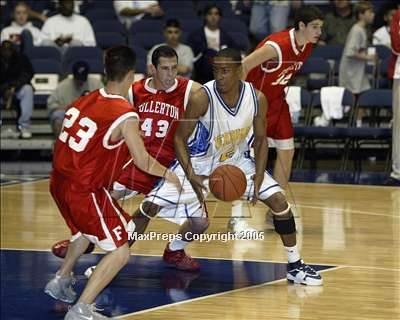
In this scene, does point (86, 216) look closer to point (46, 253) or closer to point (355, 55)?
point (46, 253)

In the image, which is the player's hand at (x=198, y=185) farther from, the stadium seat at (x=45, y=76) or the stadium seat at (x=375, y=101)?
the stadium seat at (x=45, y=76)

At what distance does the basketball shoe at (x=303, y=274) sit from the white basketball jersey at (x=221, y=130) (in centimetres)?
88

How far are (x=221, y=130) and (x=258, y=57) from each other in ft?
5.22

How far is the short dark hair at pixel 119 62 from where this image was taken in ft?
23.8

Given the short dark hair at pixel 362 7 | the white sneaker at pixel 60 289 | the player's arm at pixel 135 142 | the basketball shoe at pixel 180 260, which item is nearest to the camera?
the player's arm at pixel 135 142

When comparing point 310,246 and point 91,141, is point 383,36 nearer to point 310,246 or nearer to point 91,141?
point 310,246

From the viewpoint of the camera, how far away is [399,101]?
12.4m

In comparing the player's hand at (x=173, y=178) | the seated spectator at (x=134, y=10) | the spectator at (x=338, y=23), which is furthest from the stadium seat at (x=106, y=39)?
the player's hand at (x=173, y=178)

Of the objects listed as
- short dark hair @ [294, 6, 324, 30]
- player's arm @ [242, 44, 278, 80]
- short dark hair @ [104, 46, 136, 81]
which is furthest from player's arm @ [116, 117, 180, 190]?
short dark hair @ [294, 6, 324, 30]

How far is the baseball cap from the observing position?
50.6ft

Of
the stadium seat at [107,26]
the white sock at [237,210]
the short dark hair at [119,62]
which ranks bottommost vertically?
the stadium seat at [107,26]

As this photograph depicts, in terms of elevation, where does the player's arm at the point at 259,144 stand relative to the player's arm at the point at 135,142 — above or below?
below

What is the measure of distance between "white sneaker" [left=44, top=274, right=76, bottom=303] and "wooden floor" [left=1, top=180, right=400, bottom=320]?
0.67 metres

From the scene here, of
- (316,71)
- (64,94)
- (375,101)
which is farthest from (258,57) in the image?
(316,71)
